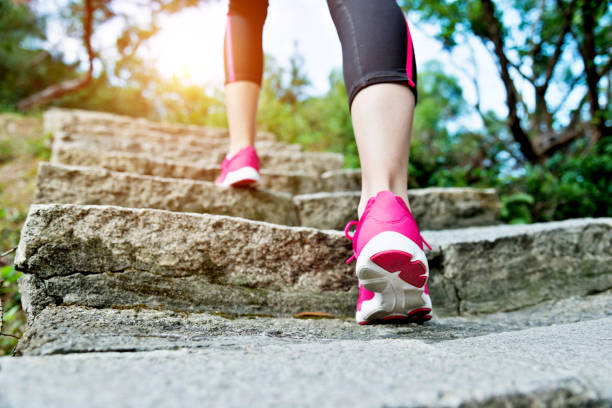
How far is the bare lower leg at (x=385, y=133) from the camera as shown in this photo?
92 centimetres

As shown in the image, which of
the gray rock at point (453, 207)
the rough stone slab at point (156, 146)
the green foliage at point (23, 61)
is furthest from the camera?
the green foliage at point (23, 61)

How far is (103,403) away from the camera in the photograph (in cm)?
40

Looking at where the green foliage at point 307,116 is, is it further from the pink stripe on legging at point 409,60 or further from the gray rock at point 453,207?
the pink stripe on legging at point 409,60

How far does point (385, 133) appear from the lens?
914 millimetres

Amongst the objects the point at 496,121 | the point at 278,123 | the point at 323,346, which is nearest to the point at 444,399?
the point at 323,346

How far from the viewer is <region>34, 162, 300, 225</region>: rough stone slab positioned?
137cm

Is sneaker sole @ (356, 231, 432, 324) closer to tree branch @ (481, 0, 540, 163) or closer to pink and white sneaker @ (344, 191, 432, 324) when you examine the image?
pink and white sneaker @ (344, 191, 432, 324)

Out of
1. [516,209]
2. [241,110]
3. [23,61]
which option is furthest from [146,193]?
[23,61]

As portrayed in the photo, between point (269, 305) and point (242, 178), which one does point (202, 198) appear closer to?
point (242, 178)

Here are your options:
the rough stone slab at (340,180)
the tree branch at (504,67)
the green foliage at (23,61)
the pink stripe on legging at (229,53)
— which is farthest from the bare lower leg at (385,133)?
the green foliage at (23,61)

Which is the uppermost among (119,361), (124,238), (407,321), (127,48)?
(127,48)

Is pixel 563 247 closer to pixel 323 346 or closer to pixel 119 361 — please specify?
pixel 323 346

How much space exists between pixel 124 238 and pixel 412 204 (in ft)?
4.12

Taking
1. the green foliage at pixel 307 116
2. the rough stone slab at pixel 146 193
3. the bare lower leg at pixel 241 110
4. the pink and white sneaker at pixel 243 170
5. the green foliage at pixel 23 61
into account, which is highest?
the green foliage at pixel 23 61
